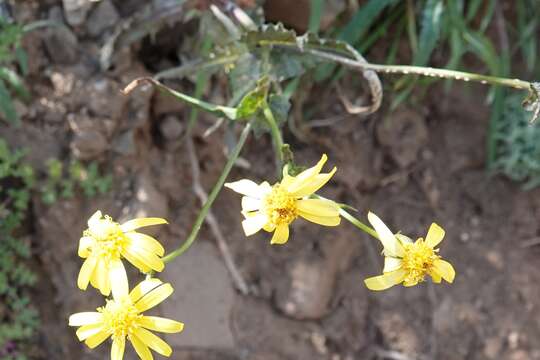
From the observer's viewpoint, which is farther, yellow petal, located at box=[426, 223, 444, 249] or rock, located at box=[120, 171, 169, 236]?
rock, located at box=[120, 171, 169, 236]

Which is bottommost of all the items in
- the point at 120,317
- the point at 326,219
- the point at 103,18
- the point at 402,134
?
the point at 402,134

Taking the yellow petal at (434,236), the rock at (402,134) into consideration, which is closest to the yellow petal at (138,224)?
the yellow petal at (434,236)

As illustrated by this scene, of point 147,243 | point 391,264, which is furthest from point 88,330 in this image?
point 391,264

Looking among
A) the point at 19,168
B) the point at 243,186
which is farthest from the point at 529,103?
the point at 19,168

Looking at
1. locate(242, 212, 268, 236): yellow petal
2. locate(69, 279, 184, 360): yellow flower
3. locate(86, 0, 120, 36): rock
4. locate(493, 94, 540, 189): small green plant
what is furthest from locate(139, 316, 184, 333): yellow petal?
locate(493, 94, 540, 189): small green plant

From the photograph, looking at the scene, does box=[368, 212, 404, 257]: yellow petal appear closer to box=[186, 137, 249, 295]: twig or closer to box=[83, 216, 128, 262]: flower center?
box=[83, 216, 128, 262]: flower center

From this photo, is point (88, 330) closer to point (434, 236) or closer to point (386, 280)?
point (386, 280)
